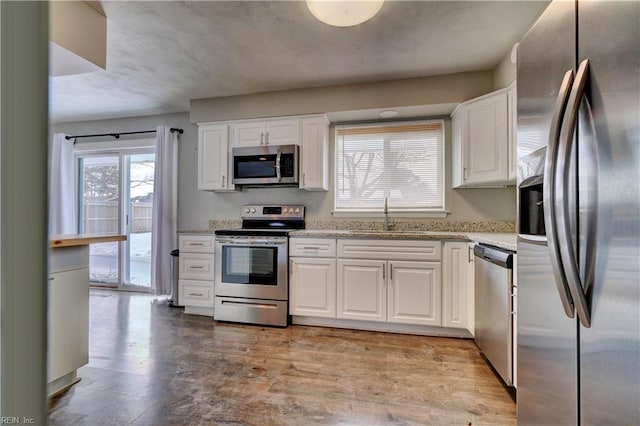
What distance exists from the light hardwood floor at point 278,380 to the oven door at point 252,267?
1.22 feet

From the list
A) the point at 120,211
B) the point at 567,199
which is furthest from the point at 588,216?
the point at 120,211

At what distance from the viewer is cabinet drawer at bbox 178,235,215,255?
3299 millimetres

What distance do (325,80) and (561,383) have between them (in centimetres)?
299

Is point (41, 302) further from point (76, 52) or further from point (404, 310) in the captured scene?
point (404, 310)

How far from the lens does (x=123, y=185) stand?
4398 millimetres

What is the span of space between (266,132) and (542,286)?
3015mm

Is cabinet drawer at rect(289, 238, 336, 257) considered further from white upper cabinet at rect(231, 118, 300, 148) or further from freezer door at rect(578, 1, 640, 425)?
freezer door at rect(578, 1, 640, 425)

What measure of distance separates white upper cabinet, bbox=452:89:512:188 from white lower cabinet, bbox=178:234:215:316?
2758mm

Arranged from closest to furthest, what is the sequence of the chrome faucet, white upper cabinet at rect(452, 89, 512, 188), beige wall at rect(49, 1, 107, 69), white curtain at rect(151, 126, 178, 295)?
beige wall at rect(49, 1, 107, 69), white upper cabinet at rect(452, 89, 512, 188), the chrome faucet, white curtain at rect(151, 126, 178, 295)

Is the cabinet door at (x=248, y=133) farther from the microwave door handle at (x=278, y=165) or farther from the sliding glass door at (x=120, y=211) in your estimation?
the sliding glass door at (x=120, y=211)

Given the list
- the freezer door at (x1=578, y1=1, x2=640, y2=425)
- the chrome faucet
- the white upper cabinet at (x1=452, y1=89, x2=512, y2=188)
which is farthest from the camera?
the chrome faucet

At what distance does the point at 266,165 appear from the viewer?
3369mm

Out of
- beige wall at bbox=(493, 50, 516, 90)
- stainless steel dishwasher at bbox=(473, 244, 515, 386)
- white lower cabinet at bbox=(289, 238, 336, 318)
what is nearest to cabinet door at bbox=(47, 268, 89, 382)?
white lower cabinet at bbox=(289, 238, 336, 318)

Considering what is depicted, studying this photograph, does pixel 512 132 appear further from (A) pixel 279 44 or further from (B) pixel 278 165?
(B) pixel 278 165
